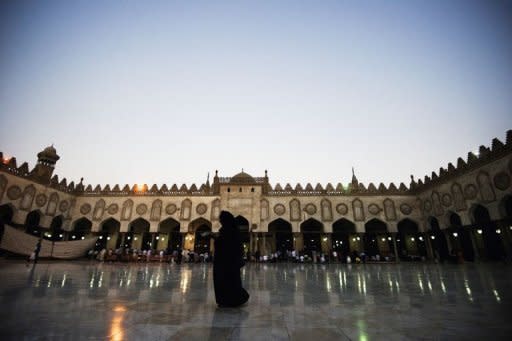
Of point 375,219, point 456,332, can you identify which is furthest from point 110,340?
point 375,219

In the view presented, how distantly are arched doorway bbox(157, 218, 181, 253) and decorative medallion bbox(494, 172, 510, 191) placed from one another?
28.8m

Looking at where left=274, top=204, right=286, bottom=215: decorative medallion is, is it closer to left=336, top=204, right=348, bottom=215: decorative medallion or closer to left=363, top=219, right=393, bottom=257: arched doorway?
left=336, top=204, right=348, bottom=215: decorative medallion

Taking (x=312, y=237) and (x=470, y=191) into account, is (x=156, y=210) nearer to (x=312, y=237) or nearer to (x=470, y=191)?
(x=312, y=237)

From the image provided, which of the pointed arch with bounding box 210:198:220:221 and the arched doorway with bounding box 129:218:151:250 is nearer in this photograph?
the pointed arch with bounding box 210:198:220:221

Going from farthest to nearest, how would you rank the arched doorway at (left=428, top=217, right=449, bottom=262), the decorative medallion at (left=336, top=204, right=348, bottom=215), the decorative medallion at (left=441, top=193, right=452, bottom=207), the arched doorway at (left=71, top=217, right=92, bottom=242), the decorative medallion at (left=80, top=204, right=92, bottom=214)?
1. the arched doorway at (left=71, top=217, right=92, bottom=242)
2. the decorative medallion at (left=80, top=204, right=92, bottom=214)
3. the decorative medallion at (left=336, top=204, right=348, bottom=215)
4. the arched doorway at (left=428, top=217, right=449, bottom=262)
5. the decorative medallion at (left=441, top=193, right=452, bottom=207)

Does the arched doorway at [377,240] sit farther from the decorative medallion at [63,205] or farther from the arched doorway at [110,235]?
the decorative medallion at [63,205]

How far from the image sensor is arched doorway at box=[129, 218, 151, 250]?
2800cm

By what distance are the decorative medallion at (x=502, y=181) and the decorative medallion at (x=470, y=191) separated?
5.69 feet

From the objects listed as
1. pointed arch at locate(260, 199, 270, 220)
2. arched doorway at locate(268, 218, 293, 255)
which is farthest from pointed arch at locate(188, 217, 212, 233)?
arched doorway at locate(268, 218, 293, 255)

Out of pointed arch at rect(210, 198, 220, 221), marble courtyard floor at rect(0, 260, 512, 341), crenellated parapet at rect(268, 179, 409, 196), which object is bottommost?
marble courtyard floor at rect(0, 260, 512, 341)

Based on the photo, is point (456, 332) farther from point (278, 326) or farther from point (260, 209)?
point (260, 209)

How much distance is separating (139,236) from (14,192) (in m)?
11.8

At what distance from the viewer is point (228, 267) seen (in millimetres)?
4809

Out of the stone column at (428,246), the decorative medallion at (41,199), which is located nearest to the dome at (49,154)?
the decorative medallion at (41,199)
